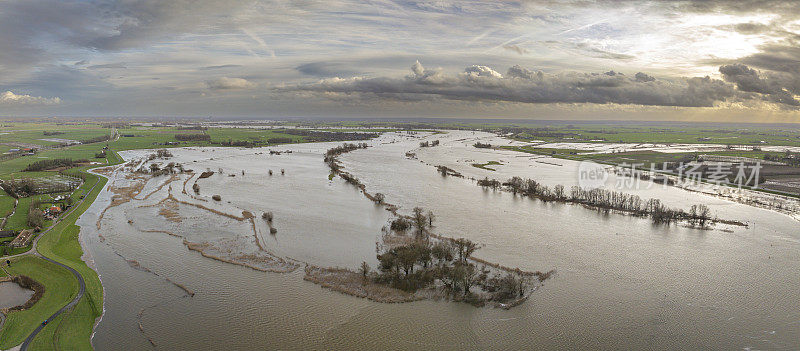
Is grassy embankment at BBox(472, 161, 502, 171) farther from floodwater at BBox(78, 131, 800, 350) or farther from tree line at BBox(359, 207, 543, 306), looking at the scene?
tree line at BBox(359, 207, 543, 306)

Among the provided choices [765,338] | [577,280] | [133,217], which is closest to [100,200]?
[133,217]

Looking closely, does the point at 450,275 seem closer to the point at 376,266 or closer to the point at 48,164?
the point at 376,266

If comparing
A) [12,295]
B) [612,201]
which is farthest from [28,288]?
[612,201]

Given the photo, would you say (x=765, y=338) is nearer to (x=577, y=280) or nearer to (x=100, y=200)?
(x=577, y=280)

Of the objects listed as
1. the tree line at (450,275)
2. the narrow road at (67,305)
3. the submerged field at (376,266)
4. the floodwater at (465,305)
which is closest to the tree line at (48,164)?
the submerged field at (376,266)

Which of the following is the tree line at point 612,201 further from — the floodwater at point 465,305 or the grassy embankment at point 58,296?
the grassy embankment at point 58,296

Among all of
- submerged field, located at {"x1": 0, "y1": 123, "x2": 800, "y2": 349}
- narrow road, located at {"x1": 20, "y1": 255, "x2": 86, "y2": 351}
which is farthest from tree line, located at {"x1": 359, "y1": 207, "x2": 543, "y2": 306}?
narrow road, located at {"x1": 20, "y1": 255, "x2": 86, "y2": 351}
